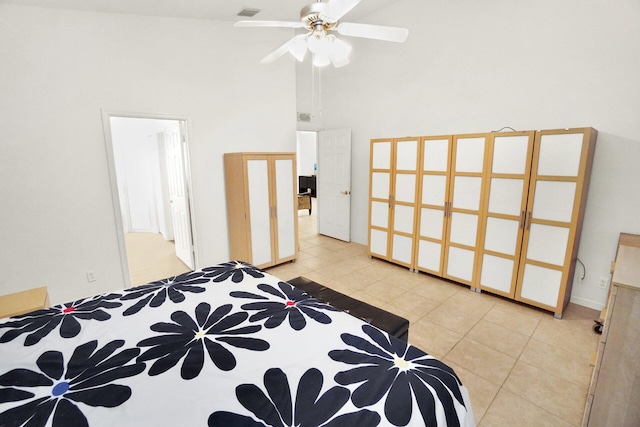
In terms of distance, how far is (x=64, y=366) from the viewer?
1.29 m

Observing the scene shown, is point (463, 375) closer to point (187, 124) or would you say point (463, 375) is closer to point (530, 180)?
point (530, 180)

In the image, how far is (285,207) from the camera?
4.34 meters

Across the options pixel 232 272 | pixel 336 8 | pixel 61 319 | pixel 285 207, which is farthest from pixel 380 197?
pixel 61 319

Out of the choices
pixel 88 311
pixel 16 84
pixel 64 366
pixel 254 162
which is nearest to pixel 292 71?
pixel 254 162

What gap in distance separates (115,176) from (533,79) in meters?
4.81

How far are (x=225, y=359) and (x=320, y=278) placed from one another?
271cm

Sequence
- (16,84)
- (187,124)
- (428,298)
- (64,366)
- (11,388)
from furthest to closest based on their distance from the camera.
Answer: (187,124) → (428,298) → (16,84) → (64,366) → (11,388)

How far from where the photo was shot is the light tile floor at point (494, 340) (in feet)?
6.41

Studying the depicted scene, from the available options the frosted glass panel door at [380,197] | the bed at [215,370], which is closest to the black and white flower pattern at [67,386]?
the bed at [215,370]

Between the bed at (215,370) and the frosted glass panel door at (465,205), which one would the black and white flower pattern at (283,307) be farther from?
the frosted glass panel door at (465,205)

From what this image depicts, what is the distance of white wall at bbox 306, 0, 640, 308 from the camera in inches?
109

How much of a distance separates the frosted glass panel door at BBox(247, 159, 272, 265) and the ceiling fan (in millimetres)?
1881

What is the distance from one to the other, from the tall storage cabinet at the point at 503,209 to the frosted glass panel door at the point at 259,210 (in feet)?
5.91

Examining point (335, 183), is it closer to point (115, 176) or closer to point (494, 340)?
point (115, 176)
